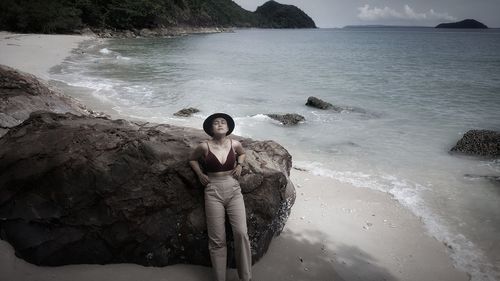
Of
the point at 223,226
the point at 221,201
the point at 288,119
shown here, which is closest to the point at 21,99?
the point at 221,201

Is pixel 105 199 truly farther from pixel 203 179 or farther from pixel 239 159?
pixel 239 159

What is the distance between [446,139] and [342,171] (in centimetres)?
580

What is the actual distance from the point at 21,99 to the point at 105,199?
4.50m

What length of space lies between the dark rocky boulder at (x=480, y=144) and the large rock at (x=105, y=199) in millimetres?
8476

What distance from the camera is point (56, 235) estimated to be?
389cm

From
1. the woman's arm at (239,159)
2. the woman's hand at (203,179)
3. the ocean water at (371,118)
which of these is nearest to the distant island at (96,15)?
the ocean water at (371,118)

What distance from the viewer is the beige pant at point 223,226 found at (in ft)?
12.9

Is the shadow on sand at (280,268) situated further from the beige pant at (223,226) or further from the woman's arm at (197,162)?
the woman's arm at (197,162)

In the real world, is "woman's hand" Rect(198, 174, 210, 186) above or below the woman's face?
below

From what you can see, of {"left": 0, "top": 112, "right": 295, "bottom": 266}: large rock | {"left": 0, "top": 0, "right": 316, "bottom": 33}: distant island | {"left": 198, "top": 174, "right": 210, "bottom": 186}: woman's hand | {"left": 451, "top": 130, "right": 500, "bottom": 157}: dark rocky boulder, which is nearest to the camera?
{"left": 0, "top": 112, "right": 295, "bottom": 266}: large rock

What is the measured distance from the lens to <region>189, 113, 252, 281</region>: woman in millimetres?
3934

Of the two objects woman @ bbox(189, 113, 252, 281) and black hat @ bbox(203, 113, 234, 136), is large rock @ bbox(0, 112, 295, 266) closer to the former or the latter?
woman @ bbox(189, 113, 252, 281)

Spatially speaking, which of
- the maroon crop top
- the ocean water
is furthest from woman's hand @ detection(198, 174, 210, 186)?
the ocean water

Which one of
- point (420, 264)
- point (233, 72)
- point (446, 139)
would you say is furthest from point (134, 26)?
point (420, 264)
